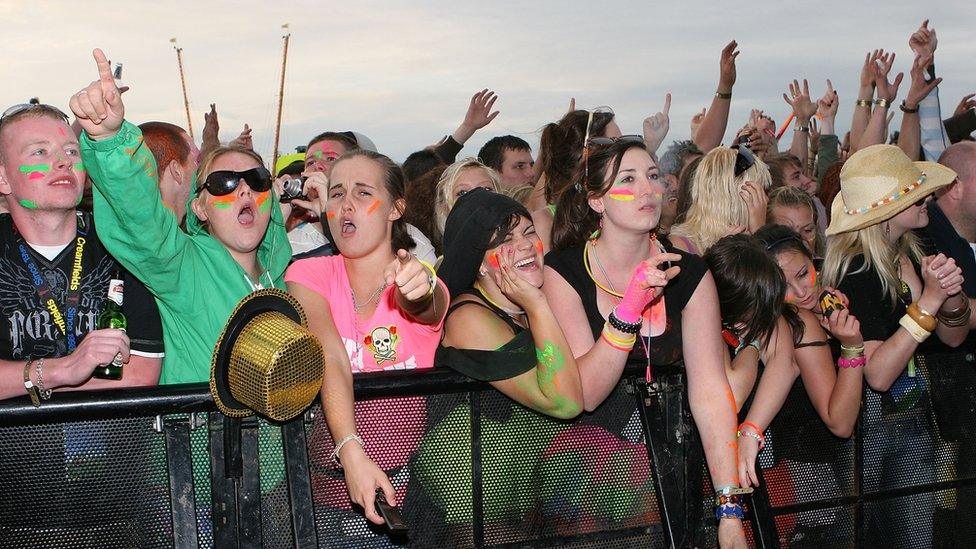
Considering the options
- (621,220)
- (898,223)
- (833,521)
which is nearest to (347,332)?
(621,220)

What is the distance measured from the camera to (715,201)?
5.36 metres

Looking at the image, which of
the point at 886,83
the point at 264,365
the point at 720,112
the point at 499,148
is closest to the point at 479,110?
the point at 499,148

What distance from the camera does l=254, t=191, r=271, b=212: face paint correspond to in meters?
4.17

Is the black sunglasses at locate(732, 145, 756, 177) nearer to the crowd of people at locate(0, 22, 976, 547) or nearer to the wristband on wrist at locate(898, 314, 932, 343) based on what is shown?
the crowd of people at locate(0, 22, 976, 547)

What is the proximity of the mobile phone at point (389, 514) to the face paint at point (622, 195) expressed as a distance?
1.68 meters

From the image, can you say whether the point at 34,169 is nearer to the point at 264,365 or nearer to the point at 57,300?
the point at 57,300

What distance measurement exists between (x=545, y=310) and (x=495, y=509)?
0.76m

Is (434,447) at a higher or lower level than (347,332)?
lower

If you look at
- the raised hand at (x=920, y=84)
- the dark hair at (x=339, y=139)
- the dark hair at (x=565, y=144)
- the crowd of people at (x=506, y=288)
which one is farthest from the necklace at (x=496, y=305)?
the raised hand at (x=920, y=84)

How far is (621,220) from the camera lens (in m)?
4.15

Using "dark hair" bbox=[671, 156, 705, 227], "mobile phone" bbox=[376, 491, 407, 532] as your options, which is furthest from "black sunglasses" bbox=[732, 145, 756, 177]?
"mobile phone" bbox=[376, 491, 407, 532]

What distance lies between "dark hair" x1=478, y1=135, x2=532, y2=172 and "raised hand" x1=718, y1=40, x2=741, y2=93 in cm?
177

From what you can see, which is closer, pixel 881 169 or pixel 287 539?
pixel 287 539

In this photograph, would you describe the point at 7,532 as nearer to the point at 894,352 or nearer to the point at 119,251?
the point at 119,251
